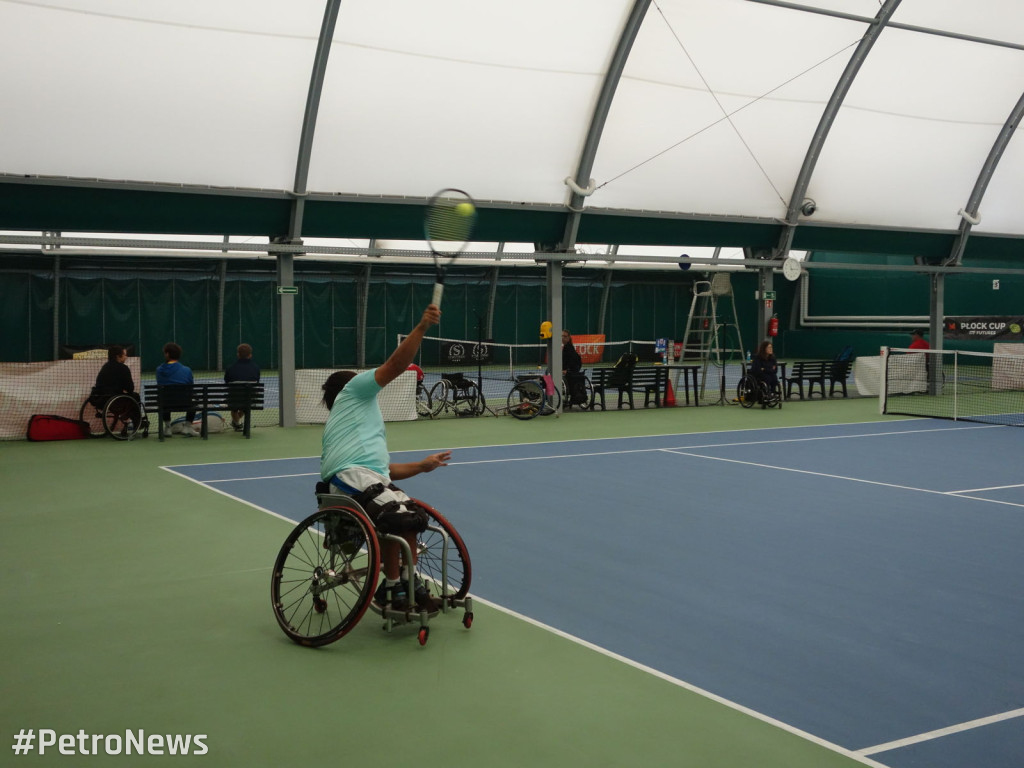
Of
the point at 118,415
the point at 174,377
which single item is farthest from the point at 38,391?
the point at 174,377

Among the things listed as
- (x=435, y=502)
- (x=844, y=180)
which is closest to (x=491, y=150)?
(x=844, y=180)

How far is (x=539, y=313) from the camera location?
3438 centimetres

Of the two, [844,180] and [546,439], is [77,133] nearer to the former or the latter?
[546,439]

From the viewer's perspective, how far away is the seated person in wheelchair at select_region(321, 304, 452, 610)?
16.6ft

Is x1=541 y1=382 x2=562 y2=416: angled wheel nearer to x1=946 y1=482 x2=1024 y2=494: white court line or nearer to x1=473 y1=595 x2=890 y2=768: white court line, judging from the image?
x1=946 y1=482 x2=1024 y2=494: white court line

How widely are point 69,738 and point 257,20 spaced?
11.6 meters

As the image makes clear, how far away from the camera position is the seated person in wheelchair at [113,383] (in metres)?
13.6

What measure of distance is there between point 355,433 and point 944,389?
65.3 ft

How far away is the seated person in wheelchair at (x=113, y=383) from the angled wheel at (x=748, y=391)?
1055 centimetres

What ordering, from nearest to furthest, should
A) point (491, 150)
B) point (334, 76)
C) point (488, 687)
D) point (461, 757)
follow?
point (461, 757)
point (488, 687)
point (334, 76)
point (491, 150)

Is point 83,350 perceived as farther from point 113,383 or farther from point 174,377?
point 113,383

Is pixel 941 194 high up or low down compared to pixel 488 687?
up

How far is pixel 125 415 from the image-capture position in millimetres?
13766

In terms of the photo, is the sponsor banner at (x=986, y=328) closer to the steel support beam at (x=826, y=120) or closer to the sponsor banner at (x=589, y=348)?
the sponsor banner at (x=589, y=348)
